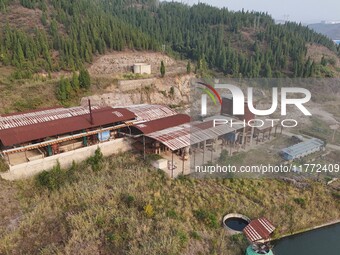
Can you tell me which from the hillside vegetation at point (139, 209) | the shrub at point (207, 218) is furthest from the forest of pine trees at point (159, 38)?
the shrub at point (207, 218)

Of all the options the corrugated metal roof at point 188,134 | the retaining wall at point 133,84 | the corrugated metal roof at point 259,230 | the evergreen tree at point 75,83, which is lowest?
the corrugated metal roof at point 259,230

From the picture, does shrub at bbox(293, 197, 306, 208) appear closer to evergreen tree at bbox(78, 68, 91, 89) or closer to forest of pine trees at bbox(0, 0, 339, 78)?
evergreen tree at bbox(78, 68, 91, 89)

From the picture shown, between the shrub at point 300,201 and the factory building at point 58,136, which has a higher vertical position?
the factory building at point 58,136

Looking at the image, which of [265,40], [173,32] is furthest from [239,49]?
[173,32]

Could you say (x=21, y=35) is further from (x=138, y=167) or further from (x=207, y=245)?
(x=207, y=245)

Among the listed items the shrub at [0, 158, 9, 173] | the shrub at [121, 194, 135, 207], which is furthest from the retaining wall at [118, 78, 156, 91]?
the shrub at [121, 194, 135, 207]

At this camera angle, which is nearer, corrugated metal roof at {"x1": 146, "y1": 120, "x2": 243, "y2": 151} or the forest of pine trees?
corrugated metal roof at {"x1": 146, "y1": 120, "x2": 243, "y2": 151}

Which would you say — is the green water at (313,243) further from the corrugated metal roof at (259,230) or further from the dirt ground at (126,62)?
the dirt ground at (126,62)
